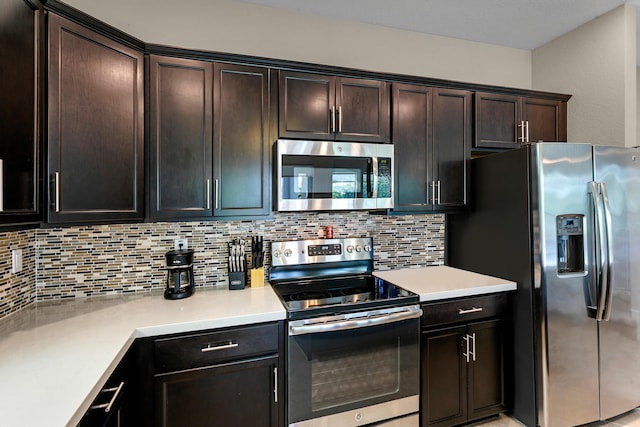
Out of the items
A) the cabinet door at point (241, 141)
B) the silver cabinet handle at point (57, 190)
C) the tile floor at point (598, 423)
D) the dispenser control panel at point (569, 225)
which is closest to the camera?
the silver cabinet handle at point (57, 190)

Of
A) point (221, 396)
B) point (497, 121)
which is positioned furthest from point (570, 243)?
point (221, 396)

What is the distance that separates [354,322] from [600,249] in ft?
5.34

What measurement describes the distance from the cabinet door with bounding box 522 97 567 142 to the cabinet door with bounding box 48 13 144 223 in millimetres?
2796

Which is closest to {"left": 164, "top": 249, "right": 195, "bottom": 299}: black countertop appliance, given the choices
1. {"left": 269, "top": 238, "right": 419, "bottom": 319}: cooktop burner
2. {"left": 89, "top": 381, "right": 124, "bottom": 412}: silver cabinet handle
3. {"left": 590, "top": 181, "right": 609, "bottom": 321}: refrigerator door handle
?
{"left": 269, "top": 238, "right": 419, "bottom": 319}: cooktop burner

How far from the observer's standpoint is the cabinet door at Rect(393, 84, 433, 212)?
2211 millimetres

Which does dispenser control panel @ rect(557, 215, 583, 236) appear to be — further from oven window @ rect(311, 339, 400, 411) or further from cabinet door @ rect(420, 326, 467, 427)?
oven window @ rect(311, 339, 400, 411)

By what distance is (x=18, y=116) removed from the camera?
1.17 metres

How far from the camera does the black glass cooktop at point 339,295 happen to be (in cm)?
171

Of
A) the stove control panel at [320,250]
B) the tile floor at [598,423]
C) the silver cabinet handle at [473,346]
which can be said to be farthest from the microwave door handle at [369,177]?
the tile floor at [598,423]

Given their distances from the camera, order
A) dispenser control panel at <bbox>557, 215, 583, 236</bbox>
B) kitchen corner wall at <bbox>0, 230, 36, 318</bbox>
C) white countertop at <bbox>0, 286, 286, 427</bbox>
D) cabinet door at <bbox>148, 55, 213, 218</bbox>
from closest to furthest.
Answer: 1. white countertop at <bbox>0, 286, 286, 427</bbox>
2. kitchen corner wall at <bbox>0, 230, 36, 318</bbox>
3. cabinet door at <bbox>148, 55, 213, 218</bbox>
4. dispenser control panel at <bbox>557, 215, 583, 236</bbox>

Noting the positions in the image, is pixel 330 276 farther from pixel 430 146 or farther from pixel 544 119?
pixel 544 119

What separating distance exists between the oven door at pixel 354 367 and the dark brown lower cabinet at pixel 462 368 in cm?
11

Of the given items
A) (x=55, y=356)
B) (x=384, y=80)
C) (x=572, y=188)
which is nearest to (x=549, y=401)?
(x=572, y=188)

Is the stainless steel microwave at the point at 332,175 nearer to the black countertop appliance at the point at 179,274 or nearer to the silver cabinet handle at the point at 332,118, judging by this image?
the silver cabinet handle at the point at 332,118
